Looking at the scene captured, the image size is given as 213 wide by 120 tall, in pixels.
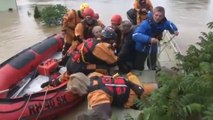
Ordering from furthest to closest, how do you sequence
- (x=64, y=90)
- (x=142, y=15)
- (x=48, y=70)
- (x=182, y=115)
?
(x=142, y=15) → (x=48, y=70) → (x=64, y=90) → (x=182, y=115)

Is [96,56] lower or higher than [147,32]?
lower

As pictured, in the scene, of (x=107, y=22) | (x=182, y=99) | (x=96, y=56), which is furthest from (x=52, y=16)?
(x=182, y=99)

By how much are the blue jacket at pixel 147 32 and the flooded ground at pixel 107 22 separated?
15.7ft

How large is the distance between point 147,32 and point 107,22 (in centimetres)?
953

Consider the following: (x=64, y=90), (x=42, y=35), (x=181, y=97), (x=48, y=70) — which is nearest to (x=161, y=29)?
(x=64, y=90)

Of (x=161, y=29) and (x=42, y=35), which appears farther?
(x=42, y=35)

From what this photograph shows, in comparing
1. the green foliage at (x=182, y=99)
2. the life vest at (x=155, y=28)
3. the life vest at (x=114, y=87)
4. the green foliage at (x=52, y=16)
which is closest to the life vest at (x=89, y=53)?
the life vest at (x=114, y=87)

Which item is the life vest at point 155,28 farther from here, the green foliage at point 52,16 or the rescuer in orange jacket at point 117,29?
the green foliage at point 52,16

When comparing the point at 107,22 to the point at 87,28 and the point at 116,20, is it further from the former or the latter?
the point at 116,20

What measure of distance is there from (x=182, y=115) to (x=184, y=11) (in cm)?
1558

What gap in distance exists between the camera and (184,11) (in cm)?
1706

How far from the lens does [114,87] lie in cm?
422

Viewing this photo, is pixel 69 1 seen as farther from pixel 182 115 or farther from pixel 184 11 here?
pixel 182 115

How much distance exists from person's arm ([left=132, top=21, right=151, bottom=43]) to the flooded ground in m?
4.97
